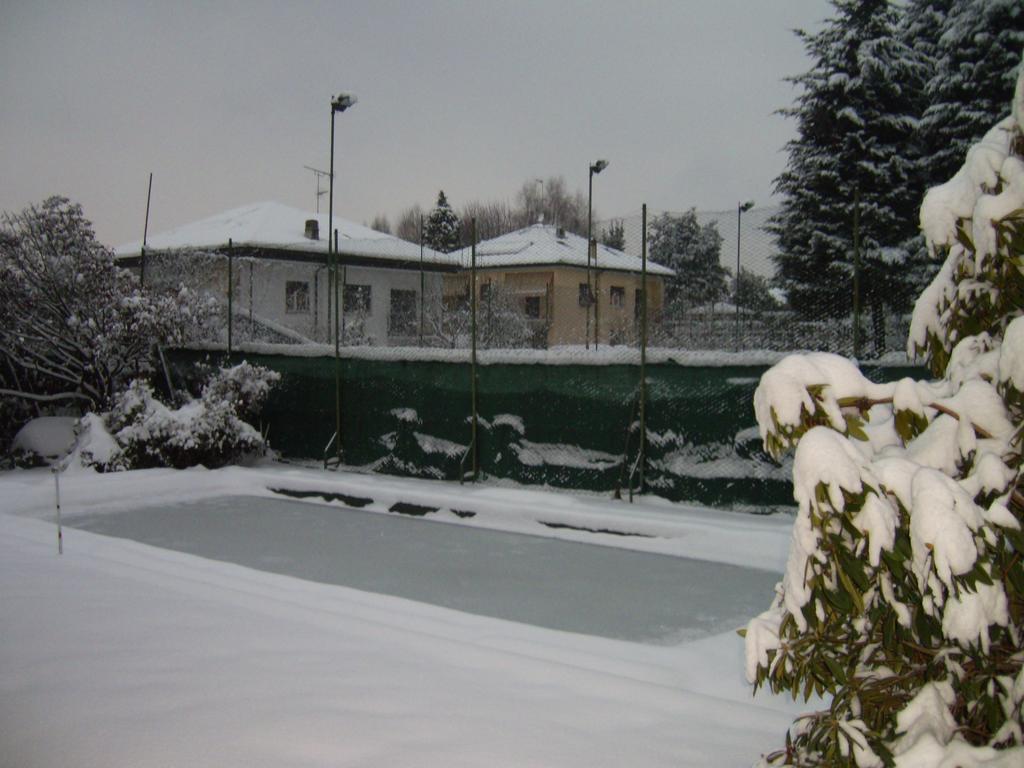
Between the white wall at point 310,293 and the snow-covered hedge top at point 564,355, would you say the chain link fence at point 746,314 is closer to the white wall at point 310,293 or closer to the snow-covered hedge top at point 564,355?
the snow-covered hedge top at point 564,355

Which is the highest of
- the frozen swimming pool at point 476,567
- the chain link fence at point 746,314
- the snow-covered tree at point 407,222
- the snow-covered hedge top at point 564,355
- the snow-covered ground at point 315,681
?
the snow-covered tree at point 407,222

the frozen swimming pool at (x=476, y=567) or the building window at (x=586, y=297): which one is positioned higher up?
the building window at (x=586, y=297)

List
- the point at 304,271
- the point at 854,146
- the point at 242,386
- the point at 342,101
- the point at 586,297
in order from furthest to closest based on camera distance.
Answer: the point at 304,271 < the point at 854,146 < the point at 586,297 < the point at 342,101 < the point at 242,386

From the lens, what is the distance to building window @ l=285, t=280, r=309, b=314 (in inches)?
1062

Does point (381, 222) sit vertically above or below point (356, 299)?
above

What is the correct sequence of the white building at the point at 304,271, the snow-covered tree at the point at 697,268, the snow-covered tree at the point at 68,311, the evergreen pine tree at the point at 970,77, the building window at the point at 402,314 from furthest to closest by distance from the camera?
the building window at the point at 402,314 < the white building at the point at 304,271 < the evergreen pine tree at the point at 970,77 < the snow-covered tree at the point at 68,311 < the snow-covered tree at the point at 697,268

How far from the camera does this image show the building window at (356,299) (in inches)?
1107

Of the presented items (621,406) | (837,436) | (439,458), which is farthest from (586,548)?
(837,436)

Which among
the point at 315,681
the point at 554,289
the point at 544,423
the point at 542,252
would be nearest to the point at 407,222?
the point at 542,252

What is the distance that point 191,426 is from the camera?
12.6 metres

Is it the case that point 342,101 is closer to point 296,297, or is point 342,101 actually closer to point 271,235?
point 296,297

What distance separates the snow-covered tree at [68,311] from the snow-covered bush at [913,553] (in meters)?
12.8

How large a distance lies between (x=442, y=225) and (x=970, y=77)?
4235 cm

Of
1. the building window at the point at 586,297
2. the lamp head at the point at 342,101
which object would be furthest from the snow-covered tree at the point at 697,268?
the lamp head at the point at 342,101
